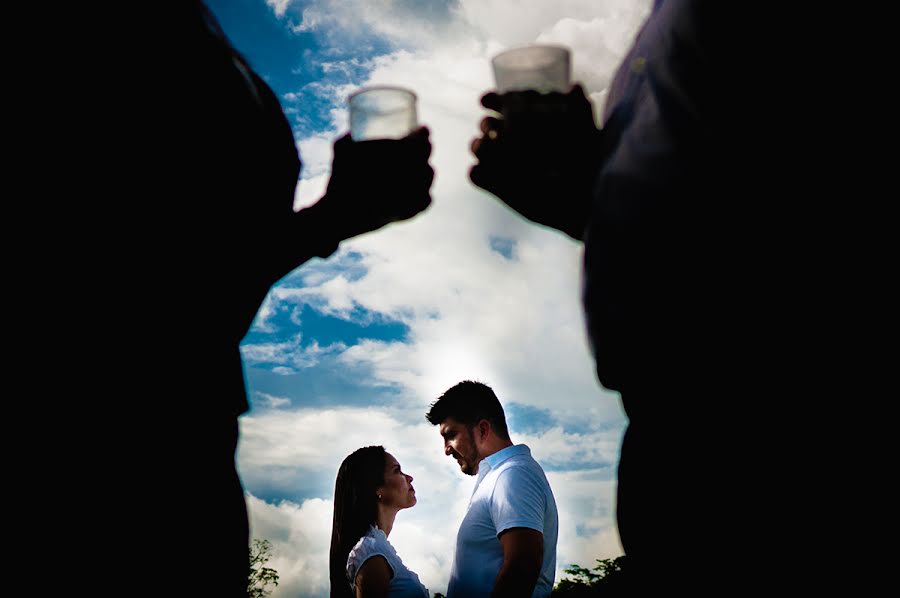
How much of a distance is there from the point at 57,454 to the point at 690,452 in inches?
40.6

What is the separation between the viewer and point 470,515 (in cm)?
479

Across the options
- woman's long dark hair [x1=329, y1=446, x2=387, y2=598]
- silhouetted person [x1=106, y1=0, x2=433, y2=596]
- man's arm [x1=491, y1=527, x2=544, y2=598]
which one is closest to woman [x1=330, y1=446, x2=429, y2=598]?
woman's long dark hair [x1=329, y1=446, x2=387, y2=598]

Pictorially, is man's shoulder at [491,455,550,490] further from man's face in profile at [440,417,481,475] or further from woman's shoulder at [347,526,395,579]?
woman's shoulder at [347,526,395,579]

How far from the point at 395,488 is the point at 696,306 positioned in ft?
19.0

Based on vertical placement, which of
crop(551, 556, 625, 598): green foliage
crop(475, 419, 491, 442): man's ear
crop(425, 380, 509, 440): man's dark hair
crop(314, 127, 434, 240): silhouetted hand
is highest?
crop(314, 127, 434, 240): silhouetted hand

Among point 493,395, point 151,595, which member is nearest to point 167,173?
point 151,595

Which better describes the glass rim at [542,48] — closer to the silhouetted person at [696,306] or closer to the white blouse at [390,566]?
the silhouetted person at [696,306]

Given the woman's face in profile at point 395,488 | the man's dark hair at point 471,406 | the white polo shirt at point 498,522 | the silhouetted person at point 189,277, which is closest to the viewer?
the silhouetted person at point 189,277

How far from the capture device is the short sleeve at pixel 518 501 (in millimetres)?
4371

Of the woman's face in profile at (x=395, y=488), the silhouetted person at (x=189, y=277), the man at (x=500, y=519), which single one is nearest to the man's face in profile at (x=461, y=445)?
the man at (x=500, y=519)

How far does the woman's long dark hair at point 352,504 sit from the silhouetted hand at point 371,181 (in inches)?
173

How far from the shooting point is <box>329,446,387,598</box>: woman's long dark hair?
5852 mm

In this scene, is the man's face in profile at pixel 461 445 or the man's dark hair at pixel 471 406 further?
the man's dark hair at pixel 471 406

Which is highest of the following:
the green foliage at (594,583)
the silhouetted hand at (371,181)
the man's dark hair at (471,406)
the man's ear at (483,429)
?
the silhouetted hand at (371,181)
